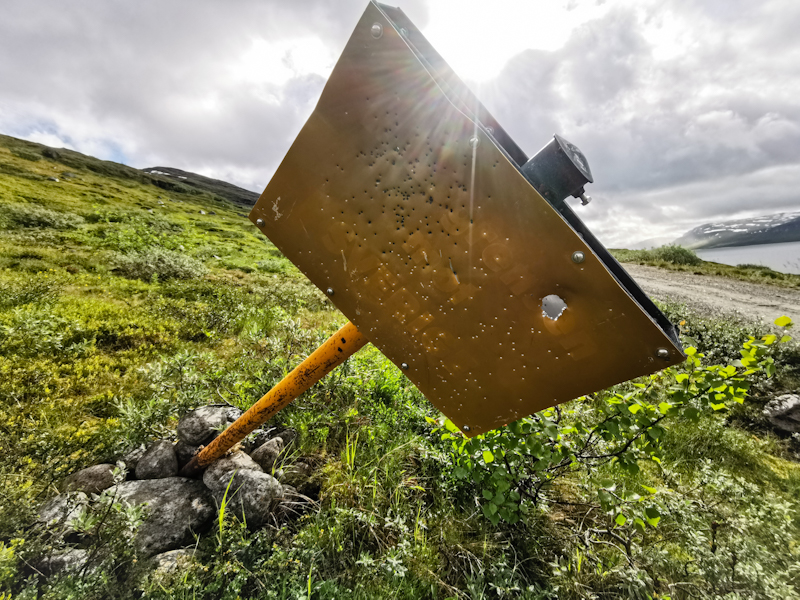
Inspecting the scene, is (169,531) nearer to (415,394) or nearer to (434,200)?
(415,394)

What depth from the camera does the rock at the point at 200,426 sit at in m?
2.86

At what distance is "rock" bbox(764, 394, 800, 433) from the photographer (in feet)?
Answer: 15.0

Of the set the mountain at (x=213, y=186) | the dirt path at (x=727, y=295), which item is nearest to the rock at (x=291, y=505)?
the dirt path at (x=727, y=295)

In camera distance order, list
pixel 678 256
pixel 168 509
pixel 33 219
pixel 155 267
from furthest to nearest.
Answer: pixel 678 256
pixel 33 219
pixel 155 267
pixel 168 509

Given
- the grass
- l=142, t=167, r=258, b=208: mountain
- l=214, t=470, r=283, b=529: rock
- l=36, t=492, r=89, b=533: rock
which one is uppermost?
l=142, t=167, r=258, b=208: mountain

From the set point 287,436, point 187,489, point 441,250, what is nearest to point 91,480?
point 187,489

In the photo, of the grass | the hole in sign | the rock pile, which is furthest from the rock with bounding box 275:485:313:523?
the grass

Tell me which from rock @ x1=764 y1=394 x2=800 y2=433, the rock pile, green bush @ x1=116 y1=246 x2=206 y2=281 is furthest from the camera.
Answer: green bush @ x1=116 y1=246 x2=206 y2=281

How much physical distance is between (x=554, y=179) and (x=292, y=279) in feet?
44.9

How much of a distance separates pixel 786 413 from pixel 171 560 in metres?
7.74

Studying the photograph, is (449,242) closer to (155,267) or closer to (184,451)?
(184,451)

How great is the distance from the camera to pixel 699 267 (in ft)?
59.1

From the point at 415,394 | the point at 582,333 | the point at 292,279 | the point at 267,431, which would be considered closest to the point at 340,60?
the point at 582,333

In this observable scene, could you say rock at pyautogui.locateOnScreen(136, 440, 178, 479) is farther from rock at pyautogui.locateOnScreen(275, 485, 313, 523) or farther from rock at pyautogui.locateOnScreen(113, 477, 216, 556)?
rock at pyautogui.locateOnScreen(275, 485, 313, 523)
